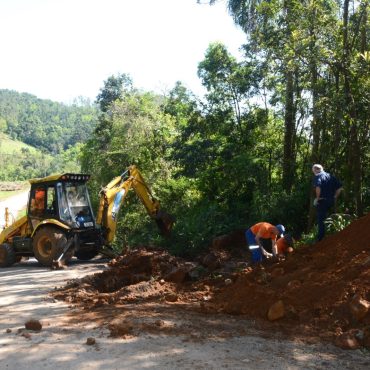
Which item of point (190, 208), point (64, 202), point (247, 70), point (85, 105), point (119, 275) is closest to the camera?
point (119, 275)

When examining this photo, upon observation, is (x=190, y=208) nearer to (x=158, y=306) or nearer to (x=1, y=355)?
(x=158, y=306)

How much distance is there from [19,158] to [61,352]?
104 metres

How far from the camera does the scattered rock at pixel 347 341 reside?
4912 mm

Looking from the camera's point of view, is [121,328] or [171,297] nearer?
[121,328]

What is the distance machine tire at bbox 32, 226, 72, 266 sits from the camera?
12.0 m

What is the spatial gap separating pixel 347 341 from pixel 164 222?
30.2 feet

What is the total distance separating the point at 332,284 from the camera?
242 inches

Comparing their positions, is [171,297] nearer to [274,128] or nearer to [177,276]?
[177,276]

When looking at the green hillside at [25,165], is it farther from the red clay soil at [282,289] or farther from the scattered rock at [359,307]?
the scattered rock at [359,307]

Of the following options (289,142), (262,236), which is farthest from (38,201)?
(289,142)

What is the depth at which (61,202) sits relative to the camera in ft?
41.2

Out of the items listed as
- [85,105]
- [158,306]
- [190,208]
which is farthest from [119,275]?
[85,105]

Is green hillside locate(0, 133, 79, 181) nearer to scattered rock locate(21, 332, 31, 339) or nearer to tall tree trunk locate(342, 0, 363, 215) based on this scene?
tall tree trunk locate(342, 0, 363, 215)

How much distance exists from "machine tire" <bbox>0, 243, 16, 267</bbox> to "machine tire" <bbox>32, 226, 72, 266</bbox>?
1.12 m
